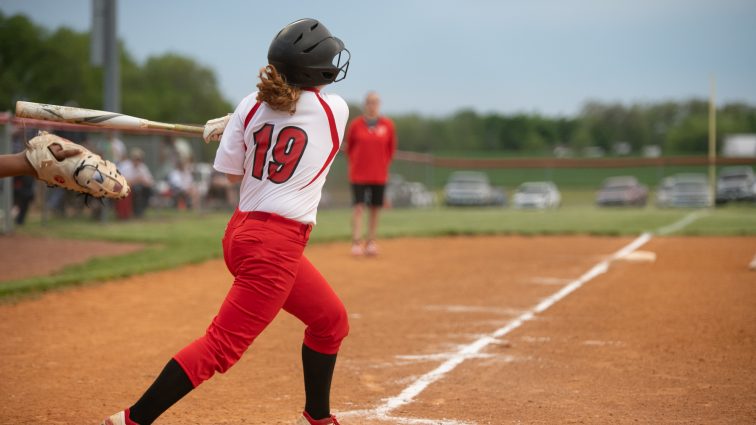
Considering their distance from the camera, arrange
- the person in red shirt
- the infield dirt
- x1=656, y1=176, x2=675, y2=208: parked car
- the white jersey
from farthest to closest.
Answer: x1=656, y1=176, x2=675, y2=208: parked car, the person in red shirt, the infield dirt, the white jersey

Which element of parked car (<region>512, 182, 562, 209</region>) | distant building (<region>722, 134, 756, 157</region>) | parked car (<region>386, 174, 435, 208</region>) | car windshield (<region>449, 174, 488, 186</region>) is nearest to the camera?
parked car (<region>386, 174, 435, 208</region>)

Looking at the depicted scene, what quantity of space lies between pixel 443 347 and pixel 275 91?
3.34 metres

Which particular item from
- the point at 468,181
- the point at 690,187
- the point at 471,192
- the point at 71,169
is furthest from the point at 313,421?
the point at 468,181

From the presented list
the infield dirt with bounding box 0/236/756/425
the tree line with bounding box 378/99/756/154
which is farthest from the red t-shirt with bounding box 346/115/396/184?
the tree line with bounding box 378/99/756/154

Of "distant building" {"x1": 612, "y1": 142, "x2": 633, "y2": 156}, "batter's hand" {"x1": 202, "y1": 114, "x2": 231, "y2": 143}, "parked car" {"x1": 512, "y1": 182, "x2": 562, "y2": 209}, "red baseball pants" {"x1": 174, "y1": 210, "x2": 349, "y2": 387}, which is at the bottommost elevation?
"parked car" {"x1": 512, "y1": 182, "x2": 562, "y2": 209}

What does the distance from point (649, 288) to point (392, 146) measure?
4712 millimetres

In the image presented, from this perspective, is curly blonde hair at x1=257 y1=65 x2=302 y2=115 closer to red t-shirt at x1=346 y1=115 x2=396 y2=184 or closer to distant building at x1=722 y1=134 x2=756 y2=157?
red t-shirt at x1=346 y1=115 x2=396 y2=184

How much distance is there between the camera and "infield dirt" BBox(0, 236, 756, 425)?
479 centimetres

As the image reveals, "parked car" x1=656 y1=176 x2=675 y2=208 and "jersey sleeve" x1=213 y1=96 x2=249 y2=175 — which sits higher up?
"jersey sleeve" x1=213 y1=96 x2=249 y2=175

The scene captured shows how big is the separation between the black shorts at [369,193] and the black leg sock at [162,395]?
8429 mm

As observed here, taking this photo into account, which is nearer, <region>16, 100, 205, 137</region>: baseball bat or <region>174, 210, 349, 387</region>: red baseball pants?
<region>174, 210, 349, 387</region>: red baseball pants

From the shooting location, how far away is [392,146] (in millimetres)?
12375

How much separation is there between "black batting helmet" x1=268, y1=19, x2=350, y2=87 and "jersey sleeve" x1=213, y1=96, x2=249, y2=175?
0.84 feet

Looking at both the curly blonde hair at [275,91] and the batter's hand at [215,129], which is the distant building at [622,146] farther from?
the curly blonde hair at [275,91]
